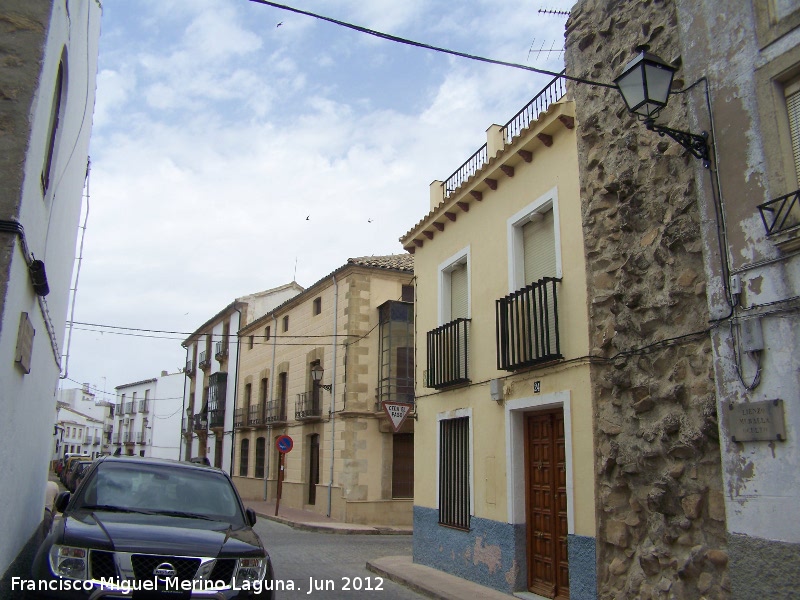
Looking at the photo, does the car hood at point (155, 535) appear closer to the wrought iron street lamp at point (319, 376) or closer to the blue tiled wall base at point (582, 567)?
the blue tiled wall base at point (582, 567)

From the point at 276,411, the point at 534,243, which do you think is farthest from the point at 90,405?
the point at 534,243

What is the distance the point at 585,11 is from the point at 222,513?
6.82m

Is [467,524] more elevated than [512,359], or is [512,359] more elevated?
[512,359]

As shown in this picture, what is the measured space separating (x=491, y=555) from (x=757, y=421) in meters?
4.53

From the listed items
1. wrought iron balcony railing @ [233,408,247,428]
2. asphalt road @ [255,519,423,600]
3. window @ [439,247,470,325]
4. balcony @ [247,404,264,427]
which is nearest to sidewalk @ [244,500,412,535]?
asphalt road @ [255,519,423,600]

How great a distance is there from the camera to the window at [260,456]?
25528 mm

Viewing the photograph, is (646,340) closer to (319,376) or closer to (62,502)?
(62,502)

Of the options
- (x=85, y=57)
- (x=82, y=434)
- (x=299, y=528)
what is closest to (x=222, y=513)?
(x=85, y=57)

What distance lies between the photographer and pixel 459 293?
35.1ft

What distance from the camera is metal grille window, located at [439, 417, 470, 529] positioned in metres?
9.51

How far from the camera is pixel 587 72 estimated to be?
7691 millimetres

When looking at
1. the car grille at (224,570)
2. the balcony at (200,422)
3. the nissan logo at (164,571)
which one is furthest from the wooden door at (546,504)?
→ the balcony at (200,422)

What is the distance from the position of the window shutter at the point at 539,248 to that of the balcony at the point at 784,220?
3278 mm

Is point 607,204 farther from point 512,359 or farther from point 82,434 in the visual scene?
point 82,434
